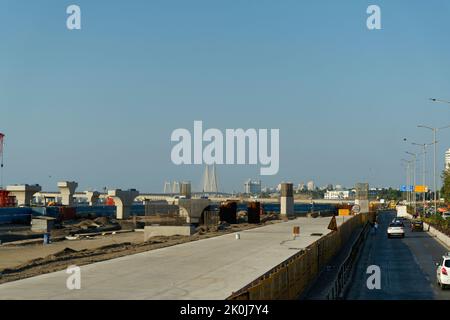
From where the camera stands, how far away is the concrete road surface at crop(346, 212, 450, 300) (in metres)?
26.3

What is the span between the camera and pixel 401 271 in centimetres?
3534

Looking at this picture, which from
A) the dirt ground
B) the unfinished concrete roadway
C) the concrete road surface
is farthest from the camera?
the dirt ground

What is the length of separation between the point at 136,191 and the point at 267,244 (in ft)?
241

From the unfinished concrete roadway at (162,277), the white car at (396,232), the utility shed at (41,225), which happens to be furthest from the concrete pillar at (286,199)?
the unfinished concrete roadway at (162,277)

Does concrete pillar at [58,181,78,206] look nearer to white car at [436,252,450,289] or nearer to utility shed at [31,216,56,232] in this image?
utility shed at [31,216,56,232]

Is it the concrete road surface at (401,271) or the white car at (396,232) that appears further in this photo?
the white car at (396,232)

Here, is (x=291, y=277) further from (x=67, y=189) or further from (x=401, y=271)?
(x=67, y=189)

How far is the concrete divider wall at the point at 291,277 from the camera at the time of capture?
16.8 meters

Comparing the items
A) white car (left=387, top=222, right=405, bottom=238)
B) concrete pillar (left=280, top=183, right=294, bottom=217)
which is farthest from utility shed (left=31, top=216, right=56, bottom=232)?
concrete pillar (left=280, top=183, right=294, bottom=217)

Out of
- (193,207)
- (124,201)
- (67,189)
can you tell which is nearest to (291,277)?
(193,207)

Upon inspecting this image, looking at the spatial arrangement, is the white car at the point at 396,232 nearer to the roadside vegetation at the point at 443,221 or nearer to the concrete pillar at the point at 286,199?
the roadside vegetation at the point at 443,221

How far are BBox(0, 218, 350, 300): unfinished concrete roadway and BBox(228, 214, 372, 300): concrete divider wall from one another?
1922 mm

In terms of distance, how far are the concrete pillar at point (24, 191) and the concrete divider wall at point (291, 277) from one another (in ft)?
321
